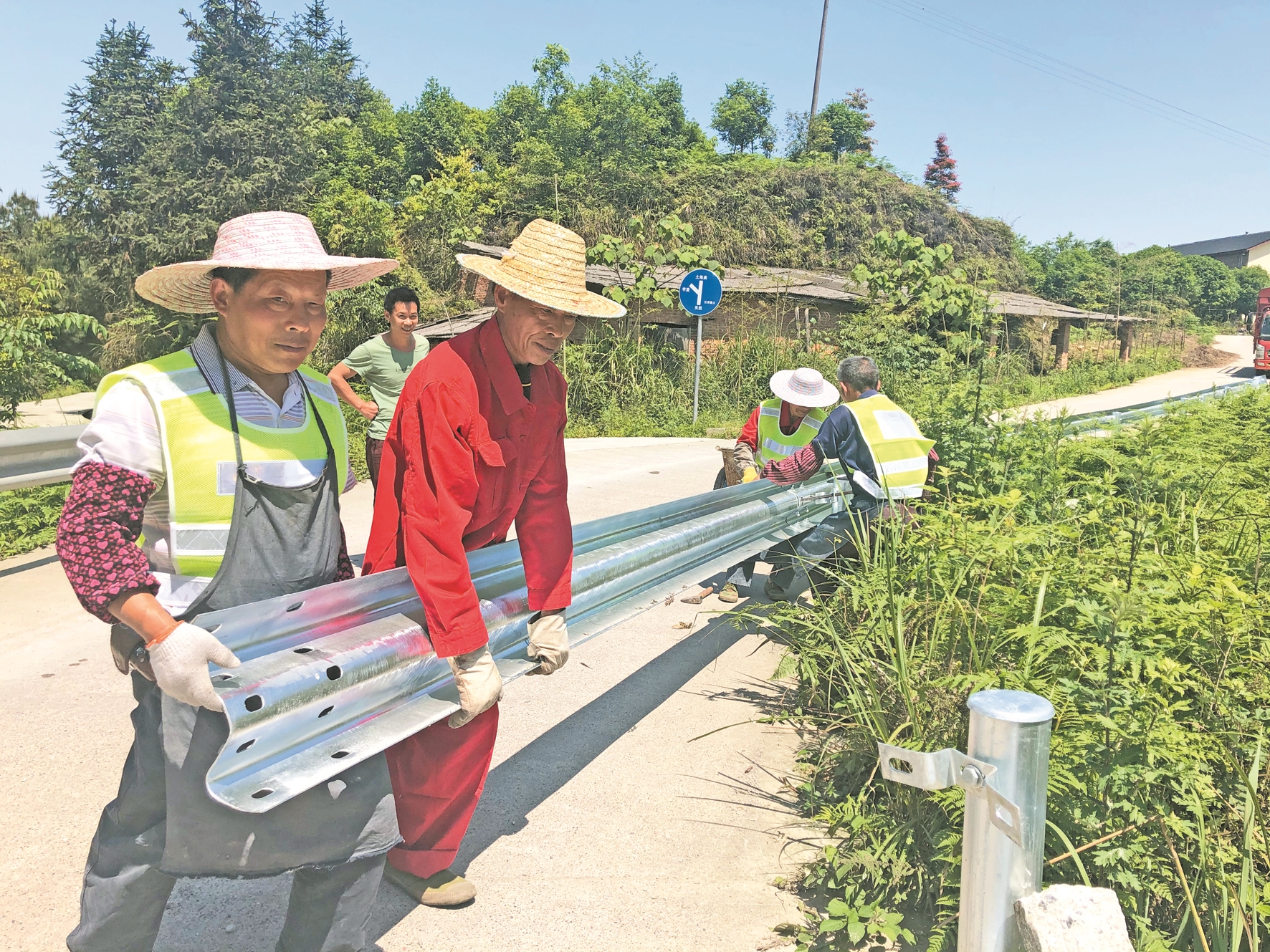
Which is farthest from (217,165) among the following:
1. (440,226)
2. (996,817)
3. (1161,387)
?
(996,817)

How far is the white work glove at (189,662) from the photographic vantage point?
5.90 feet

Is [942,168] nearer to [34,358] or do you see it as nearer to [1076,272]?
[1076,272]

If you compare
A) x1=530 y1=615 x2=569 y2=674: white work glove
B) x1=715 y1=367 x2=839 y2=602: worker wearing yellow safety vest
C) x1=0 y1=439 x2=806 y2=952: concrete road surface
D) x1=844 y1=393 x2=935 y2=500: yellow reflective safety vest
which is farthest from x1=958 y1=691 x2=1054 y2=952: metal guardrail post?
x1=715 y1=367 x2=839 y2=602: worker wearing yellow safety vest

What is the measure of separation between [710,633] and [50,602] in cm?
393

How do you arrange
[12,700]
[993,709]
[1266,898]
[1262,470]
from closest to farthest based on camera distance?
[993,709] < [1266,898] < [12,700] < [1262,470]

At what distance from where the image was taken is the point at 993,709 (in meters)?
1.73

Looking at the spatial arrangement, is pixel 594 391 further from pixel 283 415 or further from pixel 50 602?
pixel 283 415

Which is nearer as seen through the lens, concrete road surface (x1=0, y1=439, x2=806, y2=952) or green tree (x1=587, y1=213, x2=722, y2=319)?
concrete road surface (x1=0, y1=439, x2=806, y2=952)

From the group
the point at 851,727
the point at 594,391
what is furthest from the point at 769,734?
the point at 594,391

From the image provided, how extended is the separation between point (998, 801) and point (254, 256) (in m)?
2.01

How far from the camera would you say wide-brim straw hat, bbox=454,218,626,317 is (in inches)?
103

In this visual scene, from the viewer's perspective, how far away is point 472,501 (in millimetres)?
2568

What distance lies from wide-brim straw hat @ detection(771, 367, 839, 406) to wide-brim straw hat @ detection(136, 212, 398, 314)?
12.5 feet

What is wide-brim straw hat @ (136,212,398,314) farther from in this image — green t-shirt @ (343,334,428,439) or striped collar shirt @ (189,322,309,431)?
green t-shirt @ (343,334,428,439)
